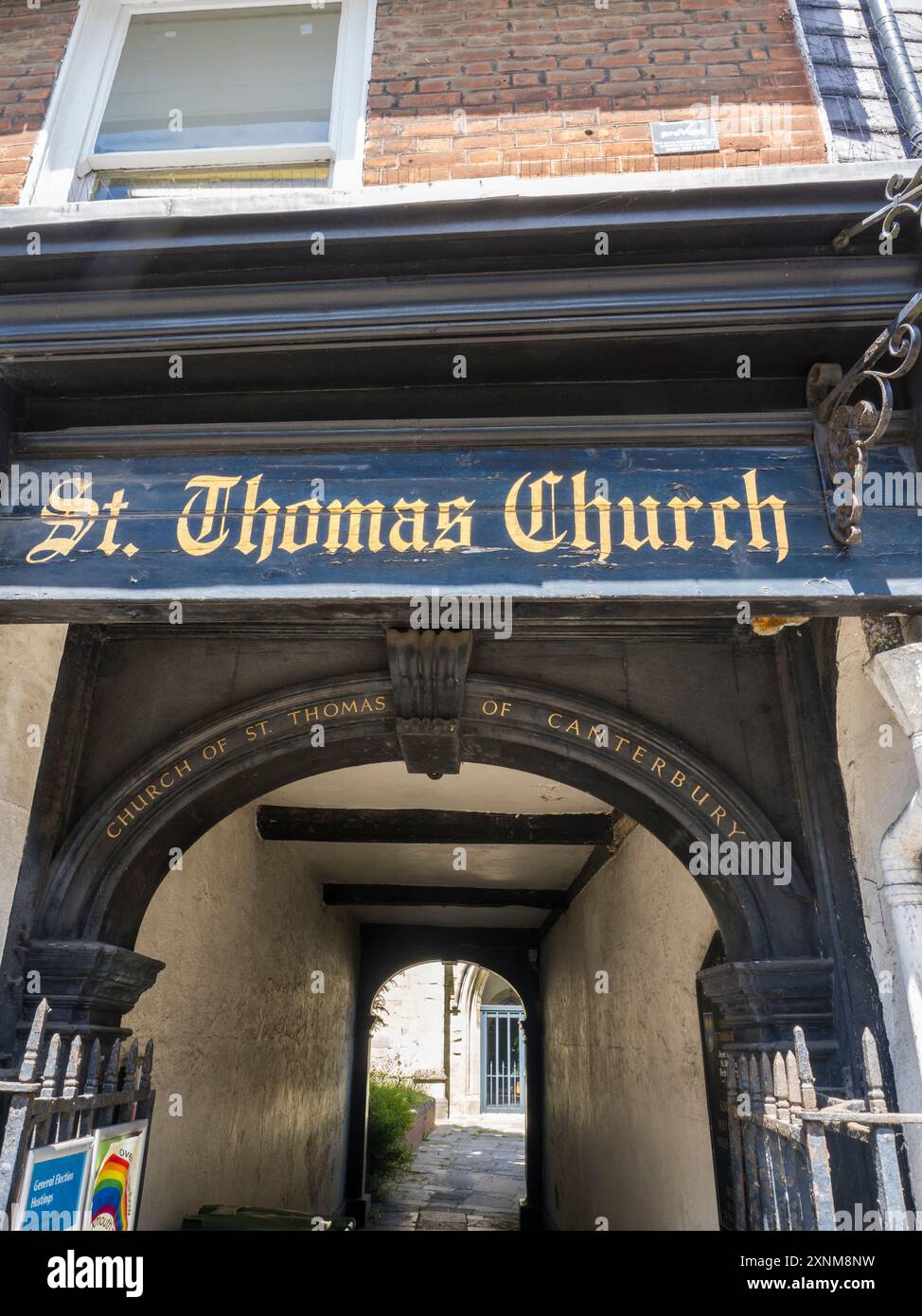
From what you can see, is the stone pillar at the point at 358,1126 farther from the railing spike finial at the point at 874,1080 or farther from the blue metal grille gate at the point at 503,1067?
the blue metal grille gate at the point at 503,1067

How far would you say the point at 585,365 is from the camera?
9.91 feet

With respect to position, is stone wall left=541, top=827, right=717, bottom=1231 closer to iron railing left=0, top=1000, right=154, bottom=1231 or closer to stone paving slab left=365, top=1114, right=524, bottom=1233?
stone paving slab left=365, top=1114, right=524, bottom=1233

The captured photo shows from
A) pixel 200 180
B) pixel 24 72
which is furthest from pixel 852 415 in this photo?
pixel 24 72

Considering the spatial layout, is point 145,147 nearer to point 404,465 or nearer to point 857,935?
point 404,465

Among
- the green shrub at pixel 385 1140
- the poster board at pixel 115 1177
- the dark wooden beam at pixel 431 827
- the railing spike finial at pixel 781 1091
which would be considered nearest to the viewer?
the railing spike finial at pixel 781 1091

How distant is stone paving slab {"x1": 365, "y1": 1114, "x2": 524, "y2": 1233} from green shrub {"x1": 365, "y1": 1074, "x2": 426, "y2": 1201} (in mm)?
255

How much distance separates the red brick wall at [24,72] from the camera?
3742 mm

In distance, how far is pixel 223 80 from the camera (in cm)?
410

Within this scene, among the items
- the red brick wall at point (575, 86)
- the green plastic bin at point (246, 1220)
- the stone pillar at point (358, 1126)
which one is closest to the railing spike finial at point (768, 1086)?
the green plastic bin at point (246, 1220)

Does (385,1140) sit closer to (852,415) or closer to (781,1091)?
(781,1091)

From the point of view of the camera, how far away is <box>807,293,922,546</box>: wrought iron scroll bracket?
8.25ft

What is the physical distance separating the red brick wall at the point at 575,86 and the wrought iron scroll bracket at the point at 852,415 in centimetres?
108

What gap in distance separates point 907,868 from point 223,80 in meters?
4.24

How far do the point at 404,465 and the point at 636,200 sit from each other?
108 cm
